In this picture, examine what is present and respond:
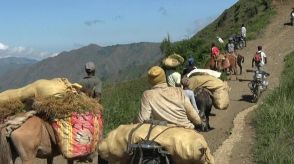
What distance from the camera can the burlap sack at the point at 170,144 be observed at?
577cm

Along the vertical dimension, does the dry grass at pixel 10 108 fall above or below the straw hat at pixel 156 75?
below

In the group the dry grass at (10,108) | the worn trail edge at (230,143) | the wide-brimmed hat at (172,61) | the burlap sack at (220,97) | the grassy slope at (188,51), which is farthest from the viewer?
the grassy slope at (188,51)

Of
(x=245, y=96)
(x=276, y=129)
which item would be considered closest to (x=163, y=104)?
(x=276, y=129)

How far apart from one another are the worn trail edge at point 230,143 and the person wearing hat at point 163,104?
4.15 m

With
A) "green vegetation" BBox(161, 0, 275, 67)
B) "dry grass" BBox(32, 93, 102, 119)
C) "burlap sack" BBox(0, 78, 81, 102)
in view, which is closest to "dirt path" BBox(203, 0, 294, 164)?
"green vegetation" BBox(161, 0, 275, 67)

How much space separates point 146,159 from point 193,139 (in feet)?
1.87

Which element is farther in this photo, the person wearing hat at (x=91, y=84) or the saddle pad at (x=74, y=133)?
the person wearing hat at (x=91, y=84)

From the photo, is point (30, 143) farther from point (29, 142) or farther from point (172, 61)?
point (172, 61)

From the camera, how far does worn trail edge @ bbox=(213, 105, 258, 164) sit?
430 inches

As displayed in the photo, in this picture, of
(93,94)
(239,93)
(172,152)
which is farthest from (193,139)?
(239,93)

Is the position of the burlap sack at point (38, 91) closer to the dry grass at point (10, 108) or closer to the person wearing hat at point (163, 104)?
the dry grass at point (10, 108)

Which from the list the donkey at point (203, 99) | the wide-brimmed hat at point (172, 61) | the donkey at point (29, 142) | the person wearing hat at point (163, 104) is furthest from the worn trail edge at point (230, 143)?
the person wearing hat at point (163, 104)

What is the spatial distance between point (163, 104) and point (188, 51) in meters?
30.1

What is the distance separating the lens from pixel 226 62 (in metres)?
24.5
